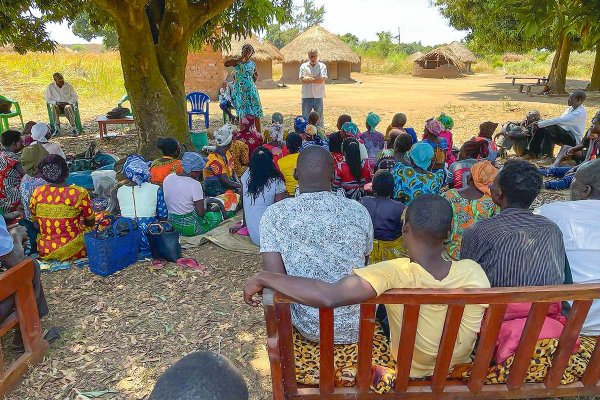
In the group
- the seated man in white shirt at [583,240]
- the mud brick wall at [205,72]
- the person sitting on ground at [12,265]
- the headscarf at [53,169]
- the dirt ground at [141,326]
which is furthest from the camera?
the mud brick wall at [205,72]

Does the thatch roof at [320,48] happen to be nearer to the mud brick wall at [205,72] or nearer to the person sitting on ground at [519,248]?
the mud brick wall at [205,72]

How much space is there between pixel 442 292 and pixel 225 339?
78.6 inches

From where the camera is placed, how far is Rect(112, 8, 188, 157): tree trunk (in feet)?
23.0

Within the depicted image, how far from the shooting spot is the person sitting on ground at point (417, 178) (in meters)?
4.62

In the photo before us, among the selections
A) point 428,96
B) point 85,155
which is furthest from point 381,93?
point 85,155

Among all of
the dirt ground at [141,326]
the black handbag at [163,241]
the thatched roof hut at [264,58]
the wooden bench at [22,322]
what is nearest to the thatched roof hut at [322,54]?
the thatched roof hut at [264,58]

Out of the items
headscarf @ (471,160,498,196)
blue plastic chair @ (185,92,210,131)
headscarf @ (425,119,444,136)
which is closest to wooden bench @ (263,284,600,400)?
headscarf @ (471,160,498,196)

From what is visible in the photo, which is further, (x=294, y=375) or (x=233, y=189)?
(x=233, y=189)

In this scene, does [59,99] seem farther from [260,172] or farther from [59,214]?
[260,172]

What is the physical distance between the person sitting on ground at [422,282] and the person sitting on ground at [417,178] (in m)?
2.38

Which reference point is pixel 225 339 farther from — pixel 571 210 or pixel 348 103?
pixel 348 103

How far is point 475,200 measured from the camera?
3848 millimetres

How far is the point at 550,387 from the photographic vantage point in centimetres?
230

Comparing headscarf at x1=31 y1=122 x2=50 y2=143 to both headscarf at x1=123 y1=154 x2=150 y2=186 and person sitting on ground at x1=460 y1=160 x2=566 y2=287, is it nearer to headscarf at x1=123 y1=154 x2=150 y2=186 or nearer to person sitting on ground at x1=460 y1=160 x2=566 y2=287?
headscarf at x1=123 y1=154 x2=150 y2=186
